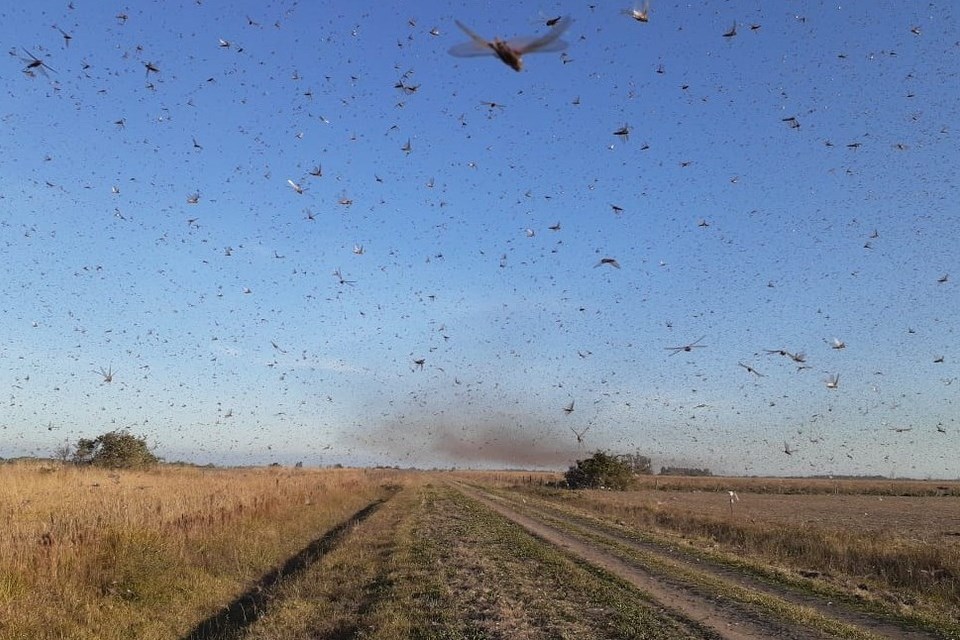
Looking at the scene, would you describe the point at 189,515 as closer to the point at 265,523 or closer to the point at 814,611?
the point at 265,523

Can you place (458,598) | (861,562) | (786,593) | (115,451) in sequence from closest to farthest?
1. (458,598)
2. (786,593)
3. (861,562)
4. (115,451)

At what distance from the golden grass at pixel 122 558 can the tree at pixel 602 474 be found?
65137 mm

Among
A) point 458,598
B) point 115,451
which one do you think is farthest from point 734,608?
point 115,451

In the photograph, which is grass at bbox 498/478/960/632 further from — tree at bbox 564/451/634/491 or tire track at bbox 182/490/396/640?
tree at bbox 564/451/634/491

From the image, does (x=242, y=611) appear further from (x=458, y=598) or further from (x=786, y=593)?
(x=786, y=593)

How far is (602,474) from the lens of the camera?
268ft

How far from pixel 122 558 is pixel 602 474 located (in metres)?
75.4

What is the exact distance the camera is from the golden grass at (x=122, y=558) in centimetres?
936

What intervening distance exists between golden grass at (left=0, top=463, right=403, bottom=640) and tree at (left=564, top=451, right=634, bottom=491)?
6514 cm

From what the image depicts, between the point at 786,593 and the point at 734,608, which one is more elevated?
the point at 734,608

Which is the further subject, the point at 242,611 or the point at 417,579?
the point at 417,579

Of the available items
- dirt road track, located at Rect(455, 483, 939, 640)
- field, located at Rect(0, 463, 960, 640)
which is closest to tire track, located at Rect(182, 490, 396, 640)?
field, located at Rect(0, 463, 960, 640)

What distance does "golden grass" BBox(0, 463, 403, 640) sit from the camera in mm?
9359

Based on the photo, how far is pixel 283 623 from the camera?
9.41 m
